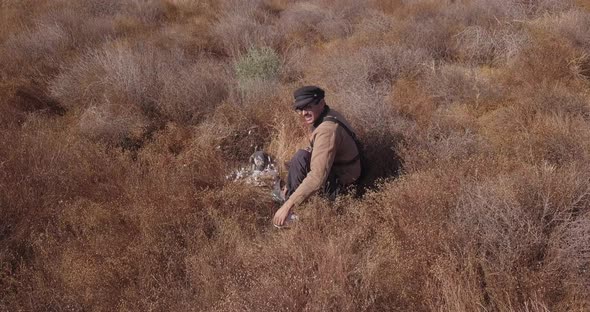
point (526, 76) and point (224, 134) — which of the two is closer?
point (224, 134)

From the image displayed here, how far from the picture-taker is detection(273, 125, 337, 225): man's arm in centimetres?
270

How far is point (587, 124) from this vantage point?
390cm

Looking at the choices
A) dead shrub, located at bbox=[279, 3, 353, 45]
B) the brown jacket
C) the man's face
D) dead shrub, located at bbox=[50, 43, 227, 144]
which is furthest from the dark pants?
dead shrub, located at bbox=[279, 3, 353, 45]

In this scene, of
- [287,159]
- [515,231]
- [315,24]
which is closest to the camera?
[515,231]

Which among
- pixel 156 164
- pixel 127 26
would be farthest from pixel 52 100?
pixel 127 26

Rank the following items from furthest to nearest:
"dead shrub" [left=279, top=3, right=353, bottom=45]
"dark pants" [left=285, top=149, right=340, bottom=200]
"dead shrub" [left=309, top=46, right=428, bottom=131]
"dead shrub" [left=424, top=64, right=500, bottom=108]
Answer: "dead shrub" [left=279, top=3, right=353, bottom=45], "dead shrub" [left=424, top=64, right=500, bottom=108], "dead shrub" [left=309, top=46, right=428, bottom=131], "dark pants" [left=285, top=149, right=340, bottom=200]

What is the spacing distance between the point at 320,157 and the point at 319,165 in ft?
0.18

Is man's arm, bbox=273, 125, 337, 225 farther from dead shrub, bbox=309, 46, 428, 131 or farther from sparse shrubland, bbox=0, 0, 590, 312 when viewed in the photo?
dead shrub, bbox=309, 46, 428, 131

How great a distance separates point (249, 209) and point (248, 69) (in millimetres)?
2888

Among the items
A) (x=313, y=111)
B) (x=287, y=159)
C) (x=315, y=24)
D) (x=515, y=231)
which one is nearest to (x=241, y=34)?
(x=315, y=24)

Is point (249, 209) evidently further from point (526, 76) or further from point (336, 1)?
point (336, 1)

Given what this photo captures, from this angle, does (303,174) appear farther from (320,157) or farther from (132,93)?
(132,93)

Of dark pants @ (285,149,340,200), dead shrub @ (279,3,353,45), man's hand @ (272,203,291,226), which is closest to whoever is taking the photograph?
man's hand @ (272,203,291,226)

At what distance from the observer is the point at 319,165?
278cm
